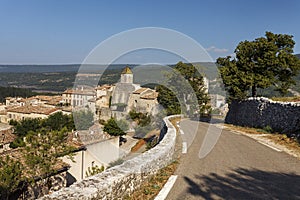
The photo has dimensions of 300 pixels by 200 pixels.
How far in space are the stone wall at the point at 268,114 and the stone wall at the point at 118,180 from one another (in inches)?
289

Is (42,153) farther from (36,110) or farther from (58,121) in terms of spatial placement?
(36,110)

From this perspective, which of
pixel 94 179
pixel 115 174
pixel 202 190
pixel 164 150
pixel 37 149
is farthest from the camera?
pixel 37 149

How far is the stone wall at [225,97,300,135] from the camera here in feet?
39.4

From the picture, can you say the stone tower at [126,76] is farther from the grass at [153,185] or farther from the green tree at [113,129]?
the grass at [153,185]

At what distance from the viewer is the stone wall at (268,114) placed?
1200 cm

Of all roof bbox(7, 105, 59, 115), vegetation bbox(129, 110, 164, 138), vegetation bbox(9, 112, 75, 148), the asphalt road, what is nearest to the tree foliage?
the asphalt road

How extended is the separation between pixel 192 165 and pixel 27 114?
242 feet

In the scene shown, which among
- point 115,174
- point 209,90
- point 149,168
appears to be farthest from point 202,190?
point 209,90

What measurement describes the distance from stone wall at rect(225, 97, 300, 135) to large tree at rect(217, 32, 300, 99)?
54.2 inches

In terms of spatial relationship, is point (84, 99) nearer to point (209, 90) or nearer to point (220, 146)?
point (209, 90)

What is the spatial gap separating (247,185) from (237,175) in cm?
63

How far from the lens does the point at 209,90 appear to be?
33781 mm

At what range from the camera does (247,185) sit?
488 centimetres

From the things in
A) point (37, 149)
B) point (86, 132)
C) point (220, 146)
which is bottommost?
point (86, 132)
